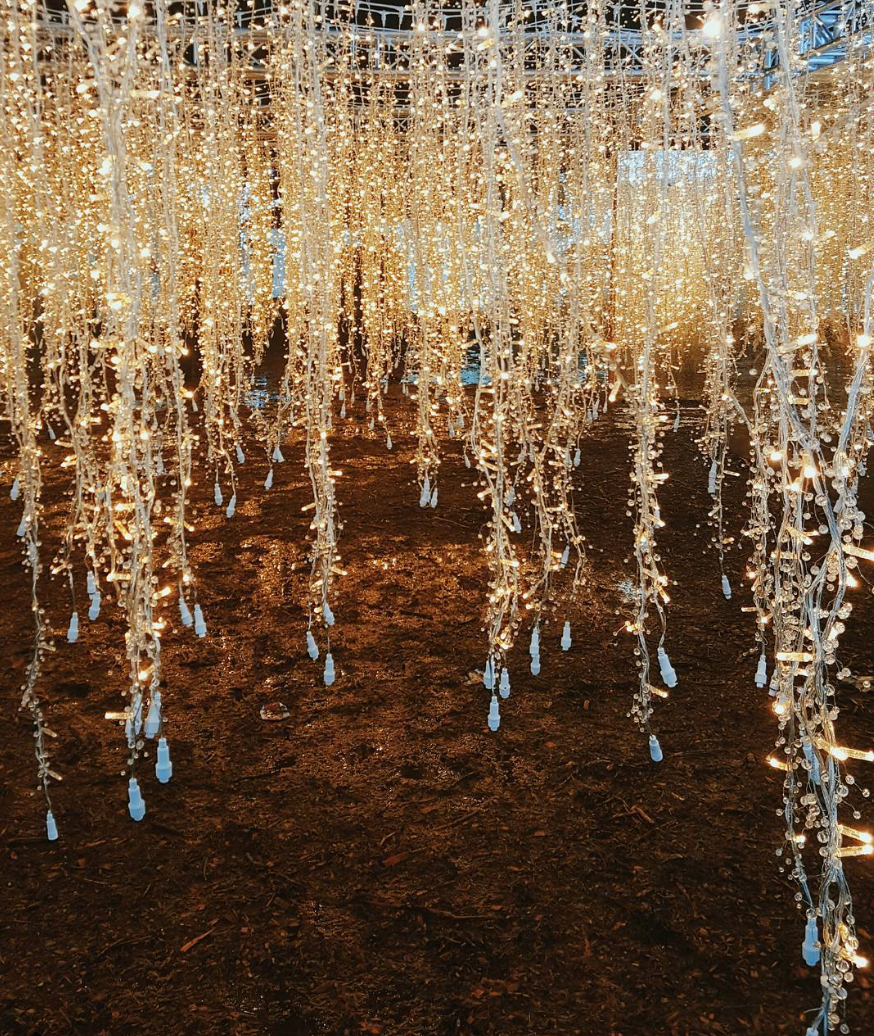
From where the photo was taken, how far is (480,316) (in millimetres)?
4500

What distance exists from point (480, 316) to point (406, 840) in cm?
332

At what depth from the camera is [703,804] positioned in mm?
1830

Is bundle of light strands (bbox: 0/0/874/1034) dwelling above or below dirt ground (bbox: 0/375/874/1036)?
above

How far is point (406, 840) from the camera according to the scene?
1.75 meters

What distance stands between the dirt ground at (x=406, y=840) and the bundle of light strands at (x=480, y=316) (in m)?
0.08

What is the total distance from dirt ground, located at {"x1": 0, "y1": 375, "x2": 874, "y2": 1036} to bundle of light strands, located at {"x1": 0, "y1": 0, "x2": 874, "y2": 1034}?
8cm

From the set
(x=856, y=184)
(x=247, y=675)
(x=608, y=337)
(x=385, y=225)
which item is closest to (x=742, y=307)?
(x=608, y=337)

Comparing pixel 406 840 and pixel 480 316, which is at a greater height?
pixel 480 316

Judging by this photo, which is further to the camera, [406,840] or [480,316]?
[480,316]

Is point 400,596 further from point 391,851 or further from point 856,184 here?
point 856,184

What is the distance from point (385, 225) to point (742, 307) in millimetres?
4974

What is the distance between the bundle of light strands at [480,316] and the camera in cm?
152

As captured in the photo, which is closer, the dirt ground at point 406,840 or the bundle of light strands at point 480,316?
the dirt ground at point 406,840

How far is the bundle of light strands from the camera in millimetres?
1521
